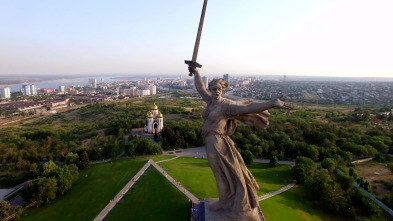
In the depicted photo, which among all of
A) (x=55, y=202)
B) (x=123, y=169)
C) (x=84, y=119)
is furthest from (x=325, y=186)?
(x=84, y=119)

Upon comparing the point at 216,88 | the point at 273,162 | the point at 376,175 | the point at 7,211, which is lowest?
the point at 376,175

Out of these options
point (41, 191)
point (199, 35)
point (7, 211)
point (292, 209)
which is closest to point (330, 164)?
point (292, 209)

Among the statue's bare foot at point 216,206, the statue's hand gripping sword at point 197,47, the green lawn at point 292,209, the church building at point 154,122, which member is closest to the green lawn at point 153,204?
the statue's bare foot at point 216,206

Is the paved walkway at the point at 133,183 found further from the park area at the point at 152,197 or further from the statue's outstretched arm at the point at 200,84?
the statue's outstretched arm at the point at 200,84

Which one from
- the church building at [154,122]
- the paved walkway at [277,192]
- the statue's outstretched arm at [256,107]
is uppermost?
the statue's outstretched arm at [256,107]

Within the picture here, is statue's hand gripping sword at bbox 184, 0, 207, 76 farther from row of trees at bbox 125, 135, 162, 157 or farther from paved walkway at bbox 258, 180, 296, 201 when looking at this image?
row of trees at bbox 125, 135, 162, 157

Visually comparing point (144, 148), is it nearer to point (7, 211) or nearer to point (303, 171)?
point (7, 211)

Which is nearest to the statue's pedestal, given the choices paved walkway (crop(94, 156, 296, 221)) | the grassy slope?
paved walkway (crop(94, 156, 296, 221))
